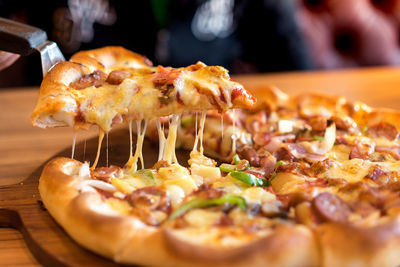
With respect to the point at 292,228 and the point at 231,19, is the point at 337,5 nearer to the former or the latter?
the point at 231,19

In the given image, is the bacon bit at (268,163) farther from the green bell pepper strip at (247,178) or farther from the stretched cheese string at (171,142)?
the stretched cheese string at (171,142)

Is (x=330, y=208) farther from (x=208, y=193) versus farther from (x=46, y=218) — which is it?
(x=46, y=218)

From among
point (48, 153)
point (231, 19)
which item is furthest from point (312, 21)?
point (48, 153)

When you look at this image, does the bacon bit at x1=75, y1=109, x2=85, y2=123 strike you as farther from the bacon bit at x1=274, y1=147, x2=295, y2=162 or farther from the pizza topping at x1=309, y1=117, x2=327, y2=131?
the pizza topping at x1=309, y1=117, x2=327, y2=131

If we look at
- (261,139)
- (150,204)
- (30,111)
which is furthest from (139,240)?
(30,111)

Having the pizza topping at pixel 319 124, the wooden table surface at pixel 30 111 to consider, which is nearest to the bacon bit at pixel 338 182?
the pizza topping at pixel 319 124

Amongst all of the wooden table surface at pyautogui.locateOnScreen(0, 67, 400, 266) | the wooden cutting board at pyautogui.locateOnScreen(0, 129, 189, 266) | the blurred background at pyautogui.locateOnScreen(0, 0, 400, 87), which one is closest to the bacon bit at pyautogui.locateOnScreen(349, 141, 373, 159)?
the wooden cutting board at pyautogui.locateOnScreen(0, 129, 189, 266)
